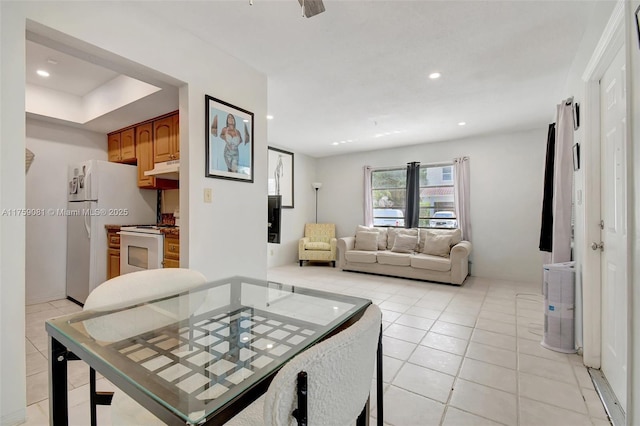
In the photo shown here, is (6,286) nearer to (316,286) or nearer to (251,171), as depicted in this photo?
(251,171)

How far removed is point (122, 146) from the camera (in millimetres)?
3717

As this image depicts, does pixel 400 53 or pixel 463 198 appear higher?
pixel 400 53

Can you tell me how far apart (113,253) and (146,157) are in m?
1.16

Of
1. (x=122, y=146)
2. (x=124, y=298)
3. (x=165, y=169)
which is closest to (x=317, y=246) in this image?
(x=165, y=169)

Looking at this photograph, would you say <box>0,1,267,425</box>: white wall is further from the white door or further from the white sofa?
the white sofa

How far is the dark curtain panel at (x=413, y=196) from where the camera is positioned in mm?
5590

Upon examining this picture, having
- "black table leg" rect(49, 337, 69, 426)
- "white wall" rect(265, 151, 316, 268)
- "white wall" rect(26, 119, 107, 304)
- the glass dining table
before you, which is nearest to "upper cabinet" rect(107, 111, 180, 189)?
"white wall" rect(26, 119, 107, 304)

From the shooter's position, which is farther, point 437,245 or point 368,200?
point 368,200

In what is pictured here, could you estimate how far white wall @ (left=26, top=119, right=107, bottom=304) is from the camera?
3.44 metres

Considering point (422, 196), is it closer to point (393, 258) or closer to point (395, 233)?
point (395, 233)

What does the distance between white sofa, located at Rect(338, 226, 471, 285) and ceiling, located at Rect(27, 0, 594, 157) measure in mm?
1999

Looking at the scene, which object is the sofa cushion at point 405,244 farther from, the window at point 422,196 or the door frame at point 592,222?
the door frame at point 592,222

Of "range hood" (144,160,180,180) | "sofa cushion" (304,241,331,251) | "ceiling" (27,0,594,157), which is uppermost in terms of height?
"ceiling" (27,0,594,157)

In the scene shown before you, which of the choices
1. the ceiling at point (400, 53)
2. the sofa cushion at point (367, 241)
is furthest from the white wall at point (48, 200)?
the sofa cushion at point (367, 241)
